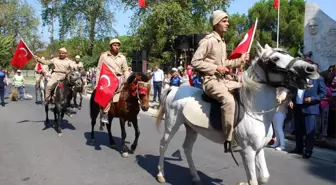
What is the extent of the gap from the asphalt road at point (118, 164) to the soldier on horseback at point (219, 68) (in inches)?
66.5

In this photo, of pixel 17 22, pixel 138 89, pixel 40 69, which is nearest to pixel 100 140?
pixel 138 89

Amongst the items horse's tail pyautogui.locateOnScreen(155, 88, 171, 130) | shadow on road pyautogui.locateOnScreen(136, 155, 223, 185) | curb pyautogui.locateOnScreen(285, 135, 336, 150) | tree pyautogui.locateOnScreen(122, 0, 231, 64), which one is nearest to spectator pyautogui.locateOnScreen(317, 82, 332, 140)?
curb pyautogui.locateOnScreen(285, 135, 336, 150)

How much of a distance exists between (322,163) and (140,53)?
42.2 ft

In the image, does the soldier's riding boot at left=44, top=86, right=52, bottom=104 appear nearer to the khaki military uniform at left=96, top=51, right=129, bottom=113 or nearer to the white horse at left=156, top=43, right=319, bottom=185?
the khaki military uniform at left=96, top=51, right=129, bottom=113

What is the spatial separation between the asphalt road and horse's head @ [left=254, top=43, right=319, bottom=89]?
2.14m

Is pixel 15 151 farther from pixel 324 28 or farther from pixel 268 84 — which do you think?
pixel 324 28

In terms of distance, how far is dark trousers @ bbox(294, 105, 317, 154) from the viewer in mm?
7438

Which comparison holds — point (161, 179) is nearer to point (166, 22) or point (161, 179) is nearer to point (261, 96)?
point (261, 96)

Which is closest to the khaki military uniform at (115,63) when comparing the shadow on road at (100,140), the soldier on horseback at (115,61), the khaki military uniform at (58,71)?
the soldier on horseback at (115,61)

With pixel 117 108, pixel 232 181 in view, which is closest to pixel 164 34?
pixel 117 108

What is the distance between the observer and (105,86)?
765 cm

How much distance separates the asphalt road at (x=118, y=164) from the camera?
603cm

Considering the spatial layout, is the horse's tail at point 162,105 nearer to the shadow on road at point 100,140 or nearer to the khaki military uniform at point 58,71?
the shadow on road at point 100,140

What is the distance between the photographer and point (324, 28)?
1444 cm
